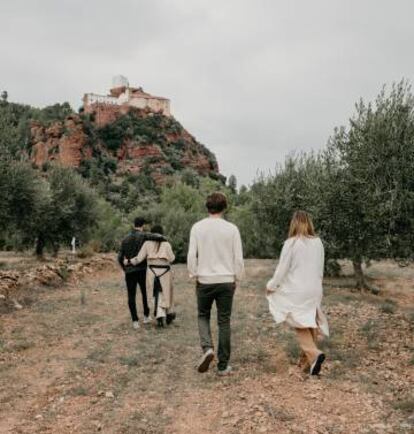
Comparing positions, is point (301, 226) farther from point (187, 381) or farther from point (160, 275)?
point (160, 275)

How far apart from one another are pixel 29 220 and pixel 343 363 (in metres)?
21.4

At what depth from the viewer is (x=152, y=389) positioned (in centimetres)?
638

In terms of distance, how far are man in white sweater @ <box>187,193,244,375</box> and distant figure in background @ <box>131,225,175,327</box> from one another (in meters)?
3.77

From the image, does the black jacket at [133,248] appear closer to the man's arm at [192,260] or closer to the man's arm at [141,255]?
the man's arm at [141,255]

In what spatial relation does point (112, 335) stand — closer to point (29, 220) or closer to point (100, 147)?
point (29, 220)

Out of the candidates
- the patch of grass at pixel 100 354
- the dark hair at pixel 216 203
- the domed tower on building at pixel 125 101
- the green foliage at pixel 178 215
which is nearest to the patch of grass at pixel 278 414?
the dark hair at pixel 216 203

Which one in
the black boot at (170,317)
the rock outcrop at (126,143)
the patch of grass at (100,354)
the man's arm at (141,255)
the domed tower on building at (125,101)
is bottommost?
the patch of grass at (100,354)

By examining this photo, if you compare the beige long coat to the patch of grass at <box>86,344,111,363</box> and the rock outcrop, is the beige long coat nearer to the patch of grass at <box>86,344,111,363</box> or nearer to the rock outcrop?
the patch of grass at <box>86,344,111,363</box>

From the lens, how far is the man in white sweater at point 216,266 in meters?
6.53


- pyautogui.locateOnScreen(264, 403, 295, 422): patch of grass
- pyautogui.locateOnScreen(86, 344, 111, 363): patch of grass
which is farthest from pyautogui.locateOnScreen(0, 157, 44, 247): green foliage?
pyautogui.locateOnScreen(264, 403, 295, 422): patch of grass

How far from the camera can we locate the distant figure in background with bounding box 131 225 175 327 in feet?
33.9

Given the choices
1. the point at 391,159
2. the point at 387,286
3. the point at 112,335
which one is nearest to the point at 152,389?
the point at 112,335

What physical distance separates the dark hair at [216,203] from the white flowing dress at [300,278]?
1046 mm

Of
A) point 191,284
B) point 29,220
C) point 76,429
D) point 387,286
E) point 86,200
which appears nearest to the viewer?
point 76,429
